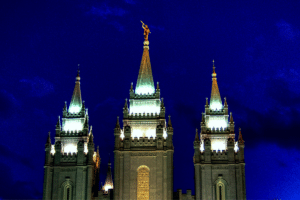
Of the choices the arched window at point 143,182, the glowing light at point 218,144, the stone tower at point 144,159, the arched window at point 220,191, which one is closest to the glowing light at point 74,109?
the stone tower at point 144,159

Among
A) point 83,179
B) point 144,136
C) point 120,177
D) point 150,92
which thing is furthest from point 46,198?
point 150,92

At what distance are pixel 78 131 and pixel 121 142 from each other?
6.35 m

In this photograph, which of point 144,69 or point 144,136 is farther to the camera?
point 144,69

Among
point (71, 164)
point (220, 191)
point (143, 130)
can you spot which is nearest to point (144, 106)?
point (143, 130)

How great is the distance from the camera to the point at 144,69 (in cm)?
6844

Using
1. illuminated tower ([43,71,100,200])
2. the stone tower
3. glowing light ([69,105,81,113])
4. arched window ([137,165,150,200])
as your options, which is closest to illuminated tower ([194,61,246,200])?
the stone tower

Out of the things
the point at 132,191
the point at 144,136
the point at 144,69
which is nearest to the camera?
the point at 132,191

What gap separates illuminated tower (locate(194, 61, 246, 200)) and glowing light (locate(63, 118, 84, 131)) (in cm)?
1543

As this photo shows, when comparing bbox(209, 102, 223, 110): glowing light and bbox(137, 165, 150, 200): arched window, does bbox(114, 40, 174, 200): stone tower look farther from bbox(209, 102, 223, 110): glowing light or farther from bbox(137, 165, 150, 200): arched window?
bbox(209, 102, 223, 110): glowing light

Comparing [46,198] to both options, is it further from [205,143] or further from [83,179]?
[205,143]

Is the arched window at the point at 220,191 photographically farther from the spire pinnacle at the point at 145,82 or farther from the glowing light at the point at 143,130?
the spire pinnacle at the point at 145,82

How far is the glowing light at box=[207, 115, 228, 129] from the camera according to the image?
63.9 meters

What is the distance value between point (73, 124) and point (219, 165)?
65.1 ft

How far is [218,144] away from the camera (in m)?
62.8
